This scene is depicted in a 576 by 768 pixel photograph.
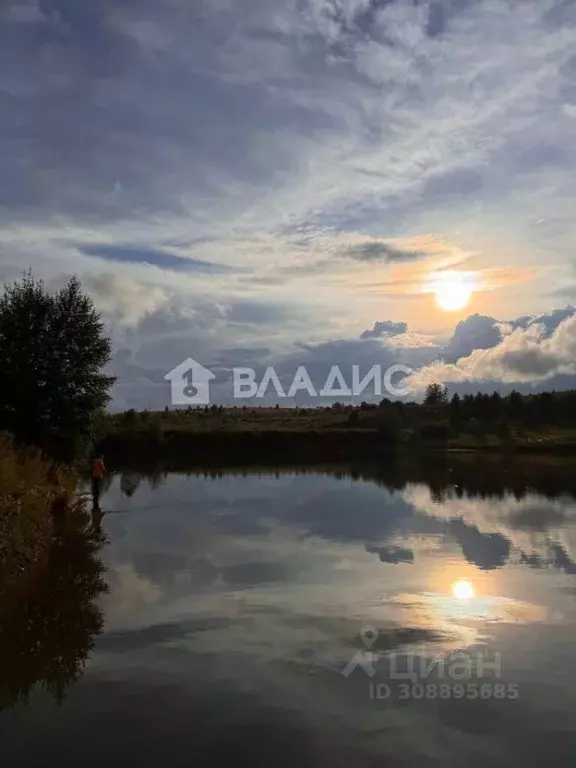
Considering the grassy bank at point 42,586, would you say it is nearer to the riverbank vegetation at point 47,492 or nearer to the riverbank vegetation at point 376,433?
the riverbank vegetation at point 47,492

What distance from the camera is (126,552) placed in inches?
586

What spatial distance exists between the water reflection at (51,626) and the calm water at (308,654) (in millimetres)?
41

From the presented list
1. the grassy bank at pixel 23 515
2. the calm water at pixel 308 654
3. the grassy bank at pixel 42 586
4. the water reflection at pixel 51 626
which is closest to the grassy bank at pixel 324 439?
the grassy bank at pixel 23 515

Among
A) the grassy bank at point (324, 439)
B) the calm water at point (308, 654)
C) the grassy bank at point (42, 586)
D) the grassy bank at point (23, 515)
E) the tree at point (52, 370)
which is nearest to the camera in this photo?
the calm water at point (308, 654)

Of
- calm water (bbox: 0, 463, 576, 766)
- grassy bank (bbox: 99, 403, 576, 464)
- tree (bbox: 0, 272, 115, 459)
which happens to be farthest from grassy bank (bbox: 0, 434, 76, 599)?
grassy bank (bbox: 99, 403, 576, 464)

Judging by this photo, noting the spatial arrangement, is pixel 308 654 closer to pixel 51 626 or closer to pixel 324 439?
pixel 51 626

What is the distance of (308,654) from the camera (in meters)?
8.09

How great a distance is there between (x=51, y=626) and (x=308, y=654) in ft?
10.9

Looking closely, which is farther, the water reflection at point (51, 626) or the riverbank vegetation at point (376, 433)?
the riverbank vegetation at point (376, 433)

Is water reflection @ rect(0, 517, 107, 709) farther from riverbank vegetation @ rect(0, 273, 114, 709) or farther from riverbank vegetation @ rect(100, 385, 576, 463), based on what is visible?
riverbank vegetation @ rect(100, 385, 576, 463)

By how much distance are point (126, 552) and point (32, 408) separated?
1638 cm

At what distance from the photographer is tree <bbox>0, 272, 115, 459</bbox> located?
29406mm

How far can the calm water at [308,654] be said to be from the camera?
232 inches

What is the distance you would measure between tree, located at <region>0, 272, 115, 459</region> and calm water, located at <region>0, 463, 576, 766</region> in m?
14.3
